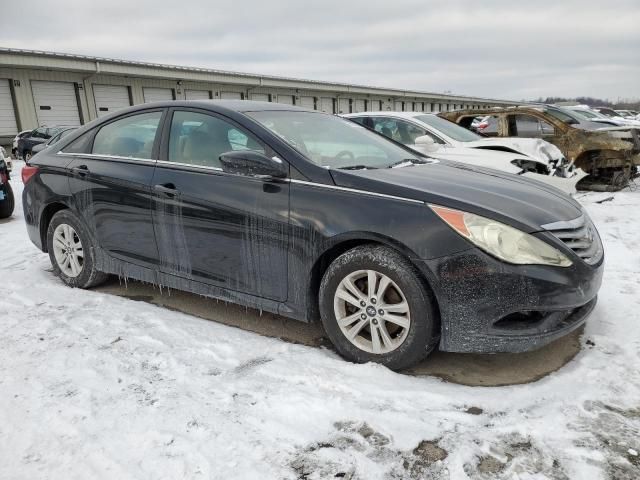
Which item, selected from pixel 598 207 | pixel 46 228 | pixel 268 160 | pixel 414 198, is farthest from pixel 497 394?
pixel 598 207

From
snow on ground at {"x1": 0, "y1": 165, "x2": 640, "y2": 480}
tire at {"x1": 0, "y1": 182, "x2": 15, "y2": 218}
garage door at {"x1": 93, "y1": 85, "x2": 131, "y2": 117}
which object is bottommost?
snow on ground at {"x1": 0, "y1": 165, "x2": 640, "y2": 480}

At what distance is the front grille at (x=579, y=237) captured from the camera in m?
2.71

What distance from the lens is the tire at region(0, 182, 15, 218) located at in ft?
24.8

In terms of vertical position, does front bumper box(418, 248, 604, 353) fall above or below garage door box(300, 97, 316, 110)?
below

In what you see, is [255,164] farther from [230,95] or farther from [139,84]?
[230,95]

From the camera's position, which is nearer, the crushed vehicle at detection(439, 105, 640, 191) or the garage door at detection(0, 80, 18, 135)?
the crushed vehicle at detection(439, 105, 640, 191)

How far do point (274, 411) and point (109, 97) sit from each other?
26033 millimetres

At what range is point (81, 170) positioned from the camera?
406cm

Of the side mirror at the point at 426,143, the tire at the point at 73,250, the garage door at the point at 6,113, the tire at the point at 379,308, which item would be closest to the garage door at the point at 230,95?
the garage door at the point at 6,113

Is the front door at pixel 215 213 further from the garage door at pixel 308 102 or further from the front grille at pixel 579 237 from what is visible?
the garage door at pixel 308 102

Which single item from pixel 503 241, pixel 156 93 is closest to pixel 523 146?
pixel 503 241

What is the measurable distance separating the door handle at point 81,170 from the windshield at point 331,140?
157cm

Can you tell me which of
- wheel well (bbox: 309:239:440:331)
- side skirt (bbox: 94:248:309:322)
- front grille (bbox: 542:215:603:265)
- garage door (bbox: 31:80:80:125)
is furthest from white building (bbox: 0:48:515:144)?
front grille (bbox: 542:215:603:265)

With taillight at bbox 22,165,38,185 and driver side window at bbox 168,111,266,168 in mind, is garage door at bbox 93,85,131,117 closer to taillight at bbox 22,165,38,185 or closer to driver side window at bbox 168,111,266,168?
taillight at bbox 22,165,38,185
